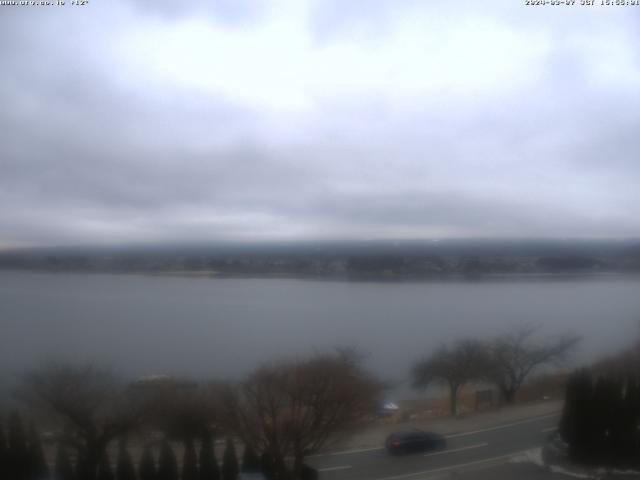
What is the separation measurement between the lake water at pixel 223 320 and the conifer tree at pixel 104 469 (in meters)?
0.41

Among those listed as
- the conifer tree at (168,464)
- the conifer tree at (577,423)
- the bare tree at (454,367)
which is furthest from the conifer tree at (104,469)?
the conifer tree at (577,423)

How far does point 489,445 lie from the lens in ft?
10.6

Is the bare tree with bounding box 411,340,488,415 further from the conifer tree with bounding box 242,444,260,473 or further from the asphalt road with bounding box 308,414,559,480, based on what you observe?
the conifer tree with bounding box 242,444,260,473

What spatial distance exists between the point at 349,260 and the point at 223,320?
0.77 metres

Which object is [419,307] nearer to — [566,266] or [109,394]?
[566,266]

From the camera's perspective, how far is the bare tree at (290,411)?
2797 millimetres

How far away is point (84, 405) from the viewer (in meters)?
2.74

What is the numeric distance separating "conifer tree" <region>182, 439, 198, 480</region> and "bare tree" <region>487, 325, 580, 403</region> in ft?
5.51

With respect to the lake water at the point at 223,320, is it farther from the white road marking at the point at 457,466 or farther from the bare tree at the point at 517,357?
the white road marking at the point at 457,466

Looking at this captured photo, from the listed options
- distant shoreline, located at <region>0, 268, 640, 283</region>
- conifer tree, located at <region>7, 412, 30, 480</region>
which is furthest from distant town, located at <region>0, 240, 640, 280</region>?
conifer tree, located at <region>7, 412, 30, 480</region>

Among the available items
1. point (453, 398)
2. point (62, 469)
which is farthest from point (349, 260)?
point (62, 469)

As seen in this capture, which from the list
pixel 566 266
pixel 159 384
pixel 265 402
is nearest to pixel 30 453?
pixel 159 384

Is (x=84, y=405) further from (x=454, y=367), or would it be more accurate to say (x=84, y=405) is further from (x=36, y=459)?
(x=454, y=367)

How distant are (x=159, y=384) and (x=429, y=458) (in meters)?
1.44
